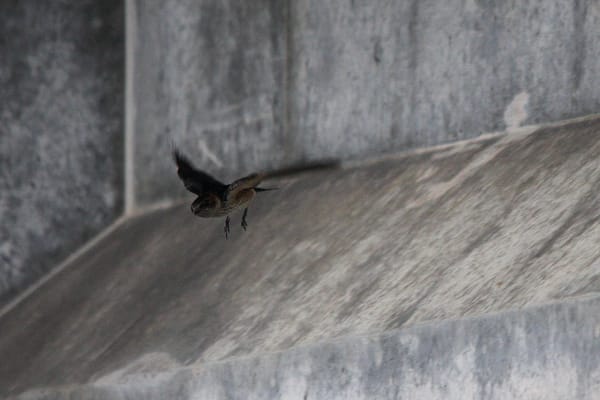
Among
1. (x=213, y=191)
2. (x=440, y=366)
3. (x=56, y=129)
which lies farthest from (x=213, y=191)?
(x=56, y=129)

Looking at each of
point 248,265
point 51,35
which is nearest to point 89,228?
point 51,35

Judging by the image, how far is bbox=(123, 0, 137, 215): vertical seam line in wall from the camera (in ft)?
27.3

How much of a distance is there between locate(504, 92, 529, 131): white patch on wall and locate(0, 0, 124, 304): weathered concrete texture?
3.21m

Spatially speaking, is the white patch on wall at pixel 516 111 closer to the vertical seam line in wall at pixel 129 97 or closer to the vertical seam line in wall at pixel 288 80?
the vertical seam line in wall at pixel 288 80

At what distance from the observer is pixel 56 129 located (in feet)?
26.8

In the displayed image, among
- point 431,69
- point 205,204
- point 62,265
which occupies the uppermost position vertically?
point 431,69

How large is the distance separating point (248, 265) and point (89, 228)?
2557mm

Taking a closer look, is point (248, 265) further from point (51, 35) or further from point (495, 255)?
point (51, 35)

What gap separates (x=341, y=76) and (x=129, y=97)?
203 cm

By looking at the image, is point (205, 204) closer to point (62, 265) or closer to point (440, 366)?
point (440, 366)

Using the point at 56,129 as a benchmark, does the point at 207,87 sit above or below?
above

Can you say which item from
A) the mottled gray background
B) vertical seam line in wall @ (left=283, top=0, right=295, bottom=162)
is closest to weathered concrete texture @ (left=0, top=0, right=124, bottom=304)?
the mottled gray background

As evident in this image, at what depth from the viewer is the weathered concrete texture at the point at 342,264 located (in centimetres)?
420

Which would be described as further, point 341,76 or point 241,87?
point 241,87
